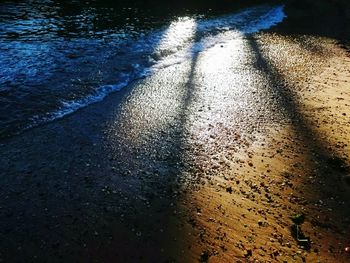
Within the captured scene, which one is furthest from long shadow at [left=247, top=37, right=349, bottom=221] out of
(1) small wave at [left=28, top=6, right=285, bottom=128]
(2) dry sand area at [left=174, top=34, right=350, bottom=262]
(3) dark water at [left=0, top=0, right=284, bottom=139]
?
(3) dark water at [left=0, top=0, right=284, bottom=139]

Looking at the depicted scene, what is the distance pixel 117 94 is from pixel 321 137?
12.9 feet

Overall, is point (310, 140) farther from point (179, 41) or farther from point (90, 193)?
point (179, 41)

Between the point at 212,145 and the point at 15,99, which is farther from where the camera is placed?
the point at 15,99

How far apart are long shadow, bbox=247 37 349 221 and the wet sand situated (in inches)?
0.8

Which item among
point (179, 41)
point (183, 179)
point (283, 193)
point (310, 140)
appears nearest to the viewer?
point (283, 193)

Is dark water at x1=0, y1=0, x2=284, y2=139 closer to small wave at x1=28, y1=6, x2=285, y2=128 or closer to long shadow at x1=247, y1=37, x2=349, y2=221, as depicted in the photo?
small wave at x1=28, y1=6, x2=285, y2=128

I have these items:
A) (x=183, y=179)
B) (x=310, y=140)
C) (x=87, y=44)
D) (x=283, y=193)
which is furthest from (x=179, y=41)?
(x=283, y=193)

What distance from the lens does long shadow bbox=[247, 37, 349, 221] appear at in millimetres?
4270

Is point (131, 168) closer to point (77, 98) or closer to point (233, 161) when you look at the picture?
point (233, 161)

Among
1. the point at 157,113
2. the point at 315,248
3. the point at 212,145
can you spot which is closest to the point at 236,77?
the point at 157,113

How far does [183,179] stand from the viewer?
4.20m

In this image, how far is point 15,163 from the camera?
4355 mm

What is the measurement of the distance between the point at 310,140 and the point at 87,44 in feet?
24.9

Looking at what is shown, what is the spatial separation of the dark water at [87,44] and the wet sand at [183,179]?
80 centimetres
